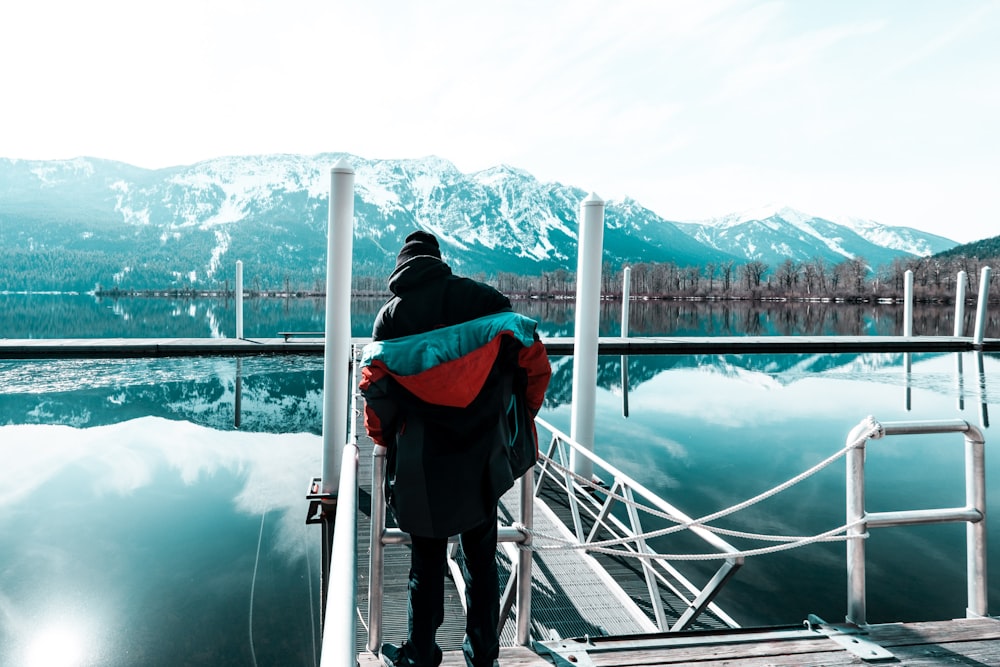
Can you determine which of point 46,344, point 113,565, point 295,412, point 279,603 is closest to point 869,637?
point 279,603

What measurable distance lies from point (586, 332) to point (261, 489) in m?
5.45

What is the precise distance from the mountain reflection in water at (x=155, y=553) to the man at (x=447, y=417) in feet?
11.0

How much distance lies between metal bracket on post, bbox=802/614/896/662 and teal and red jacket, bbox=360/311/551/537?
1628 mm

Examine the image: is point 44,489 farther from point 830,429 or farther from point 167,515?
point 830,429

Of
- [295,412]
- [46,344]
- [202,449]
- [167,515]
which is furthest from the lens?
[46,344]

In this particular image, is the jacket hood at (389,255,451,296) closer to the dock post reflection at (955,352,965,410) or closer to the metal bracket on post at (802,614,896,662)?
the metal bracket on post at (802,614,896,662)

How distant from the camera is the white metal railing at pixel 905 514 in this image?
2500 mm

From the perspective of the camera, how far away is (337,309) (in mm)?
6148

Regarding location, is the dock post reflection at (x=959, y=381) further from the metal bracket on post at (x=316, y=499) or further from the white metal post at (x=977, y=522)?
the metal bracket on post at (x=316, y=499)

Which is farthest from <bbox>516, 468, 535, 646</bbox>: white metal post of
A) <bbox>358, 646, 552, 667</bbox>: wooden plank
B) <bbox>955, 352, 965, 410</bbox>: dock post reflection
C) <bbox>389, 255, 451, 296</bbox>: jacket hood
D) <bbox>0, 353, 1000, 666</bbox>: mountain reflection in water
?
<bbox>955, 352, 965, 410</bbox>: dock post reflection

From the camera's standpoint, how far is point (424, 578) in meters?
2.12

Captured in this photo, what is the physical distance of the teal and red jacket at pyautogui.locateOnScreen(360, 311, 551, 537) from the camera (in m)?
1.91

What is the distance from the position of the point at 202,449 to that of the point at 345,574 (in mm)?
10588

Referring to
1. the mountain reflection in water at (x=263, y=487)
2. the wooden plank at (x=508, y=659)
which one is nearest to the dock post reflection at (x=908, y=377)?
the mountain reflection in water at (x=263, y=487)
